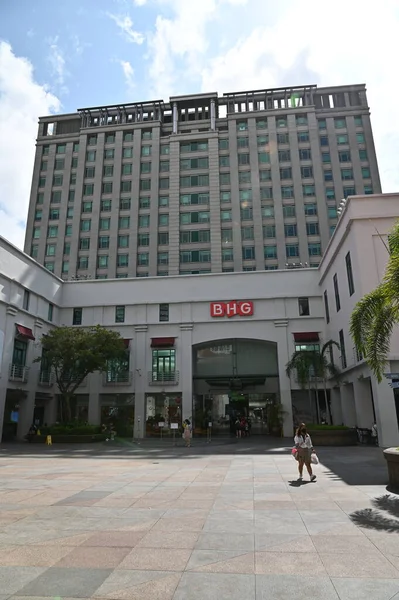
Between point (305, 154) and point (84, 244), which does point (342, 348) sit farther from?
point (84, 244)

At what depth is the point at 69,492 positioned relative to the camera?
10.8m

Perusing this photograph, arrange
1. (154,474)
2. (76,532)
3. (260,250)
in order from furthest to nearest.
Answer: (260,250)
(154,474)
(76,532)

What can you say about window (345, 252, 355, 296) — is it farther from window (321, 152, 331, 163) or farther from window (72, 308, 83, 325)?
window (321, 152, 331, 163)

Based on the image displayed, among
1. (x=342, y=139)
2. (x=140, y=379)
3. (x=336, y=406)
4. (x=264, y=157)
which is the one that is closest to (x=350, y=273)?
(x=336, y=406)

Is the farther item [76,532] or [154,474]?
[154,474]

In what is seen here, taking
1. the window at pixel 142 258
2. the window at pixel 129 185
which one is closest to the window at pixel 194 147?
the window at pixel 129 185

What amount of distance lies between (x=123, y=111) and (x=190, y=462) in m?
63.2

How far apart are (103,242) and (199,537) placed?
56.4 meters

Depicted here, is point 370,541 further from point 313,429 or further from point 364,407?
point 364,407

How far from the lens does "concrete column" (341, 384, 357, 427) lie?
98.7 feet

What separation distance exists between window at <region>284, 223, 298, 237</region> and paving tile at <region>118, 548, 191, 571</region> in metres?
54.1

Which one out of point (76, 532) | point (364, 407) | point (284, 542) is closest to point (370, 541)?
point (284, 542)

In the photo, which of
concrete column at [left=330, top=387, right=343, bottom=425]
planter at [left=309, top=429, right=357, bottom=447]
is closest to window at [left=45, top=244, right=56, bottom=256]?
concrete column at [left=330, top=387, right=343, bottom=425]

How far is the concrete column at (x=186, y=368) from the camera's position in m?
35.1
